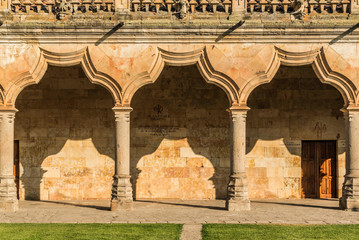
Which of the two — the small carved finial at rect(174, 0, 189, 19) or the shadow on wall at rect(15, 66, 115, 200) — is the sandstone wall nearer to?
the shadow on wall at rect(15, 66, 115, 200)

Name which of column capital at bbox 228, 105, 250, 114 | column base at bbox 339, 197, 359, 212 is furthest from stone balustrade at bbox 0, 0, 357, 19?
column base at bbox 339, 197, 359, 212

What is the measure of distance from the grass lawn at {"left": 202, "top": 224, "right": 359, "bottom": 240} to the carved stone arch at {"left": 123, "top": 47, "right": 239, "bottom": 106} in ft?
13.1

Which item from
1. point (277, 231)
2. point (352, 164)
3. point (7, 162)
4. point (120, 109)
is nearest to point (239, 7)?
point (120, 109)

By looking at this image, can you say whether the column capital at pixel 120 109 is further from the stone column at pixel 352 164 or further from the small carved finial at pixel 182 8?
the stone column at pixel 352 164

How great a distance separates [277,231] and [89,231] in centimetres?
386

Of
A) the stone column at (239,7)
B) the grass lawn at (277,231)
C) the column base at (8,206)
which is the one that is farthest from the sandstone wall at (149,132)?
the grass lawn at (277,231)

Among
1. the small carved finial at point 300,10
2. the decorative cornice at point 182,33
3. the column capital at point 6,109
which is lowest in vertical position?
the column capital at point 6,109

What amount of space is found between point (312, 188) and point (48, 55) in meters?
8.87

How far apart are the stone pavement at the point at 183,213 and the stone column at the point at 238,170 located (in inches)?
12.2

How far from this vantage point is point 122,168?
586 inches

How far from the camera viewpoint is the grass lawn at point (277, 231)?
11211 millimetres

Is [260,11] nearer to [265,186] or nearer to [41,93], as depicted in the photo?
[265,186]

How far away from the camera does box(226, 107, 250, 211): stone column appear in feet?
48.2

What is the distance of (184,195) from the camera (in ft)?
57.7
